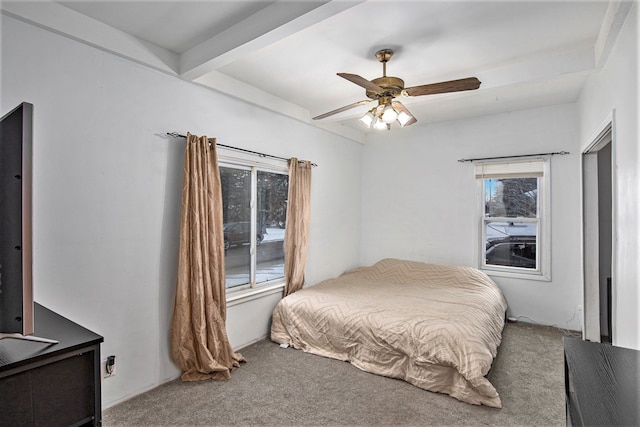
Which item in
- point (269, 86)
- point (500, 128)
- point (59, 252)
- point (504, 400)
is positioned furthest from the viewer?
point (500, 128)

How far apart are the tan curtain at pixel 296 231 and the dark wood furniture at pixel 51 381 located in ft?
8.21

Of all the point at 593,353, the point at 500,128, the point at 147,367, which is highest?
the point at 500,128

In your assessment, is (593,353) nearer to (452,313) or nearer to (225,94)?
(452,313)

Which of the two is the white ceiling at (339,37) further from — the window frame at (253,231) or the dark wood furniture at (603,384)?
the dark wood furniture at (603,384)

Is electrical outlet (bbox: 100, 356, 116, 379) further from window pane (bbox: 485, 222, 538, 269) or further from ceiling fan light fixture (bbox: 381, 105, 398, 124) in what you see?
window pane (bbox: 485, 222, 538, 269)

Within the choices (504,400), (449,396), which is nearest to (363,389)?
(449,396)

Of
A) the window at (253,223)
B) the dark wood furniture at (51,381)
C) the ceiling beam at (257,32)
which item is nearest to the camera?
the dark wood furniture at (51,381)

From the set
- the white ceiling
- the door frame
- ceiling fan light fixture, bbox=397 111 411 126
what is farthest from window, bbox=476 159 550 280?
ceiling fan light fixture, bbox=397 111 411 126

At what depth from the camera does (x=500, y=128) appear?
161 inches

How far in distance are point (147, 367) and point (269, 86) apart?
8.51 ft

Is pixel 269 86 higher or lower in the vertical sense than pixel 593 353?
higher

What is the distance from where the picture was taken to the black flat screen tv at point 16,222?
1.01 metres

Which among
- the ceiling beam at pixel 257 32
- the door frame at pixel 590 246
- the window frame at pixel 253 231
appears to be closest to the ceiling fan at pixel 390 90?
the ceiling beam at pixel 257 32

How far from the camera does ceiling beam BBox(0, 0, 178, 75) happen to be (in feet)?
6.09
